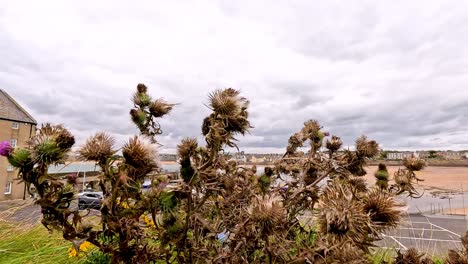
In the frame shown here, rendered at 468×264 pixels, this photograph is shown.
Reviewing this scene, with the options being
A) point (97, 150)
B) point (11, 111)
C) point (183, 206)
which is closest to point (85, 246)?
point (183, 206)

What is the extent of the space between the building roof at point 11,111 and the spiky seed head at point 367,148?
4449 centimetres

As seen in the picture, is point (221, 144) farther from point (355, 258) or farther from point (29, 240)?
point (29, 240)

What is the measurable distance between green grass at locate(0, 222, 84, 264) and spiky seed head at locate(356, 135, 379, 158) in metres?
2.99

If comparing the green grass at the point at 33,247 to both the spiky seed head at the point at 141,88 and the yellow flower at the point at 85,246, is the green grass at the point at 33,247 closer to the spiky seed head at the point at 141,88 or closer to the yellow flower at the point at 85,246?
the yellow flower at the point at 85,246

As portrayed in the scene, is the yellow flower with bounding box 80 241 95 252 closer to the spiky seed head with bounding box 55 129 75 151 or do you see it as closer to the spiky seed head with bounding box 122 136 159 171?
A: the spiky seed head with bounding box 55 129 75 151

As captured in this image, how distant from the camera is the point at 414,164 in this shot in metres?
2.52

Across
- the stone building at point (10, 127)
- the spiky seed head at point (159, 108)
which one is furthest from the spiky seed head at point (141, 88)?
the stone building at point (10, 127)

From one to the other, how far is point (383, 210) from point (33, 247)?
4.65m

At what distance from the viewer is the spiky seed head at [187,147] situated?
1.84m

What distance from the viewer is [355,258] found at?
1284mm

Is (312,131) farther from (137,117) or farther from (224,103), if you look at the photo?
(137,117)

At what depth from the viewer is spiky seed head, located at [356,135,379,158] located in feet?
8.23

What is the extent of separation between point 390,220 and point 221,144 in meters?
0.96

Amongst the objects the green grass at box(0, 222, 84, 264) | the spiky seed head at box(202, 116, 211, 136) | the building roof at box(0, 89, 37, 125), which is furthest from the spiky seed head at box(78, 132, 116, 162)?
the building roof at box(0, 89, 37, 125)
